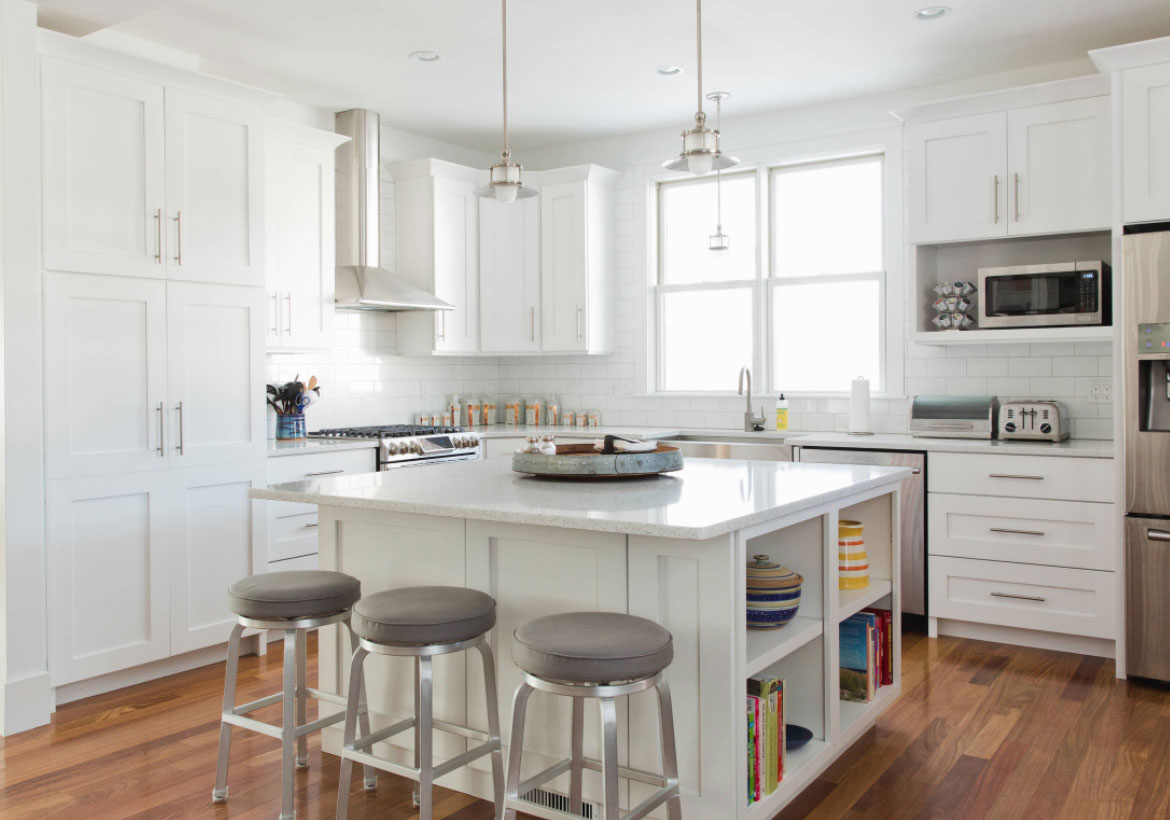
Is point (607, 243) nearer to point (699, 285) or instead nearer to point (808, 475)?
point (699, 285)

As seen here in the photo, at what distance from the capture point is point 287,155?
4.68 m

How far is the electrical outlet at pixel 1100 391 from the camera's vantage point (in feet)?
14.8

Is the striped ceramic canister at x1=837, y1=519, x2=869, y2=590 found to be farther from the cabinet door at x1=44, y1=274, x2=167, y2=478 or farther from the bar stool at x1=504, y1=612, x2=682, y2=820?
the cabinet door at x1=44, y1=274, x2=167, y2=478

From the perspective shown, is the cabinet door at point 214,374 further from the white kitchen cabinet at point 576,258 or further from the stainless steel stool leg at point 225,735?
the white kitchen cabinet at point 576,258

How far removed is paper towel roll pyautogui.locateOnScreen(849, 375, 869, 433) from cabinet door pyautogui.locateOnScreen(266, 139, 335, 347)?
9.31ft

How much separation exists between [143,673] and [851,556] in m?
2.90

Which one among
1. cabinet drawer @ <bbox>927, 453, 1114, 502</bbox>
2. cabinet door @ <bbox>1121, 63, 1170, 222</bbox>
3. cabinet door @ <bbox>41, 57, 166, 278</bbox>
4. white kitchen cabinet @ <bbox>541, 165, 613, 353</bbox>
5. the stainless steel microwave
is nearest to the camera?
cabinet door @ <bbox>41, 57, 166, 278</bbox>

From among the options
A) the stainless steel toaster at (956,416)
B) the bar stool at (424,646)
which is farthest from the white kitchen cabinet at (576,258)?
the bar stool at (424,646)

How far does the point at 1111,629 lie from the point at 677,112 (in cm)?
353

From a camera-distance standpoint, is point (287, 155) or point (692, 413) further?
point (692, 413)

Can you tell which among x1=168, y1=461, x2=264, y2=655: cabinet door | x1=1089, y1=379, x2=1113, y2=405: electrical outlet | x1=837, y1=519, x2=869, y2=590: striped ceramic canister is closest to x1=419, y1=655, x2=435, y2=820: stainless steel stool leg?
x1=837, y1=519, x2=869, y2=590: striped ceramic canister

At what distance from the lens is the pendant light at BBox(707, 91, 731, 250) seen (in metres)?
5.11

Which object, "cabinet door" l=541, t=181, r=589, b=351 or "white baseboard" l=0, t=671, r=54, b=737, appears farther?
"cabinet door" l=541, t=181, r=589, b=351

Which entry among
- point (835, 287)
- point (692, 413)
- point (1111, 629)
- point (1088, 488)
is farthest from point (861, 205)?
point (1111, 629)
